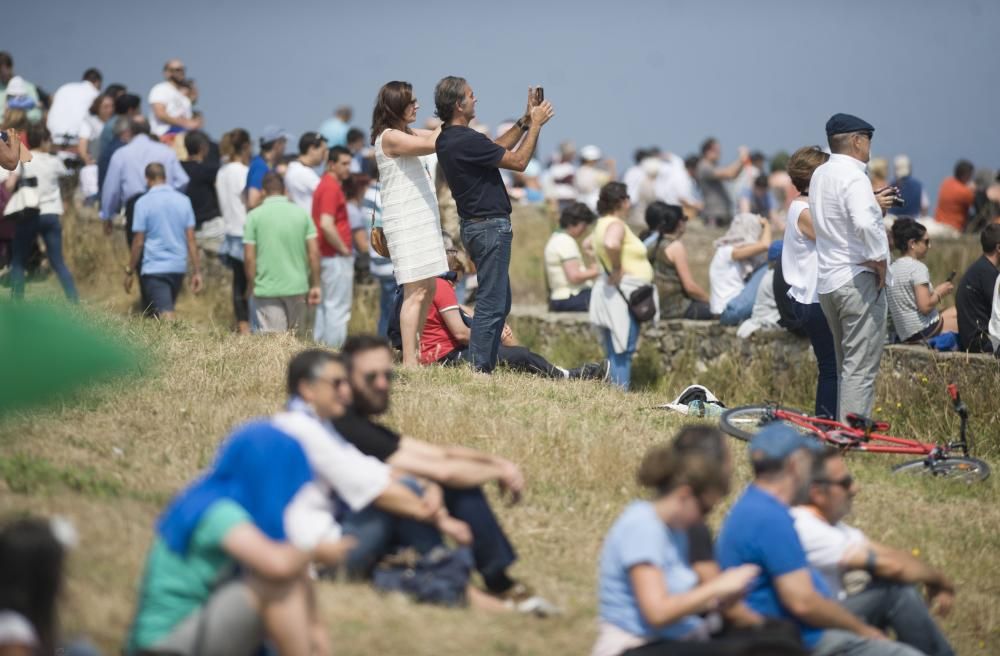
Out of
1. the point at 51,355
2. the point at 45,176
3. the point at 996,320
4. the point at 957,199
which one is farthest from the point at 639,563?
the point at 957,199

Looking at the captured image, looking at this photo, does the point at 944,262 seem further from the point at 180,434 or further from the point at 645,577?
the point at 645,577

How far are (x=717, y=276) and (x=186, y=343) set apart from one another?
5930mm

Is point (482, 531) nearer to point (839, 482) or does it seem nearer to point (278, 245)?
point (839, 482)

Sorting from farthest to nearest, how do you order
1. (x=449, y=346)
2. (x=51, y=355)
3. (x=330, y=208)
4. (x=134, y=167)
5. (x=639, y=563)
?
1. (x=134, y=167)
2. (x=330, y=208)
3. (x=449, y=346)
4. (x=51, y=355)
5. (x=639, y=563)

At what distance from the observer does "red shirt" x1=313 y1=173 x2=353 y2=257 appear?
518 inches

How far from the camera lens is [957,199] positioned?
20484mm

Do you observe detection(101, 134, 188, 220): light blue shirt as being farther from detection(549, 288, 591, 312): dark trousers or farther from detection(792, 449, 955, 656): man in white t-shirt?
detection(792, 449, 955, 656): man in white t-shirt

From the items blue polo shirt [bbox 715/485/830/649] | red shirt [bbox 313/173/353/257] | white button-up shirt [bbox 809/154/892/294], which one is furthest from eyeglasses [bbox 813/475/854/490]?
red shirt [bbox 313/173/353/257]

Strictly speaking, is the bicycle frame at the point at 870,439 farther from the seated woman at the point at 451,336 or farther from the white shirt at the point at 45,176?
the white shirt at the point at 45,176

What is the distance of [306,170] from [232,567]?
9.38m

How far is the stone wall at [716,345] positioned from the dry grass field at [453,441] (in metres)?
0.21

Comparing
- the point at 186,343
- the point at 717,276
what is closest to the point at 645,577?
the point at 186,343

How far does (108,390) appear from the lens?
8438 mm

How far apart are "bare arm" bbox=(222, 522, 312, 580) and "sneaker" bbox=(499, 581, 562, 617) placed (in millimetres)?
1575
